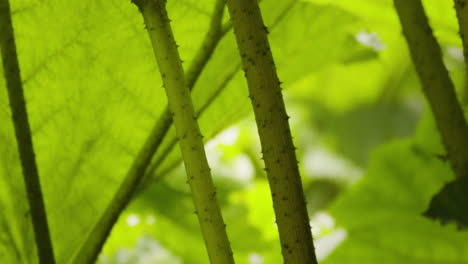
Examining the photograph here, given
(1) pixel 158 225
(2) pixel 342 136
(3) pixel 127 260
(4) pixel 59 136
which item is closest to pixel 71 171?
(4) pixel 59 136

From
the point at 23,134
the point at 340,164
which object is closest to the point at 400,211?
the point at 23,134

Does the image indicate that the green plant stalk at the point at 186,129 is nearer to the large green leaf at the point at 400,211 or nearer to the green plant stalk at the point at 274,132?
the green plant stalk at the point at 274,132

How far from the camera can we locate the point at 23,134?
1.30ft

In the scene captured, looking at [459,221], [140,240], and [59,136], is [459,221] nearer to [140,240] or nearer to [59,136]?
[59,136]

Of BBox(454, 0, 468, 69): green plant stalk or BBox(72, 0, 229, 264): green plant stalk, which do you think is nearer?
BBox(454, 0, 468, 69): green plant stalk

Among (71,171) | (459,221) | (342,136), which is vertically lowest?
(459,221)

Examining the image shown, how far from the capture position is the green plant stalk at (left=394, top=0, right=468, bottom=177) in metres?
0.34

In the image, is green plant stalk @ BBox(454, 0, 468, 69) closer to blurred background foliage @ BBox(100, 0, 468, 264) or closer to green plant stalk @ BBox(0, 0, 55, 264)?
blurred background foliage @ BBox(100, 0, 468, 264)

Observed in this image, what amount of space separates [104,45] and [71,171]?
90 mm

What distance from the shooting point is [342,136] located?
1.25 meters

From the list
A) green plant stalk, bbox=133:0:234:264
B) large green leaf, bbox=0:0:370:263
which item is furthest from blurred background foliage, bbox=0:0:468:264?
green plant stalk, bbox=133:0:234:264

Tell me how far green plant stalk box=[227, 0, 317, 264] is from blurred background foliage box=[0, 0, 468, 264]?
0.38 feet

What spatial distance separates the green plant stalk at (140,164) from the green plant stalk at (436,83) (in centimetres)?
11

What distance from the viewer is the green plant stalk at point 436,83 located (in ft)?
1.11
